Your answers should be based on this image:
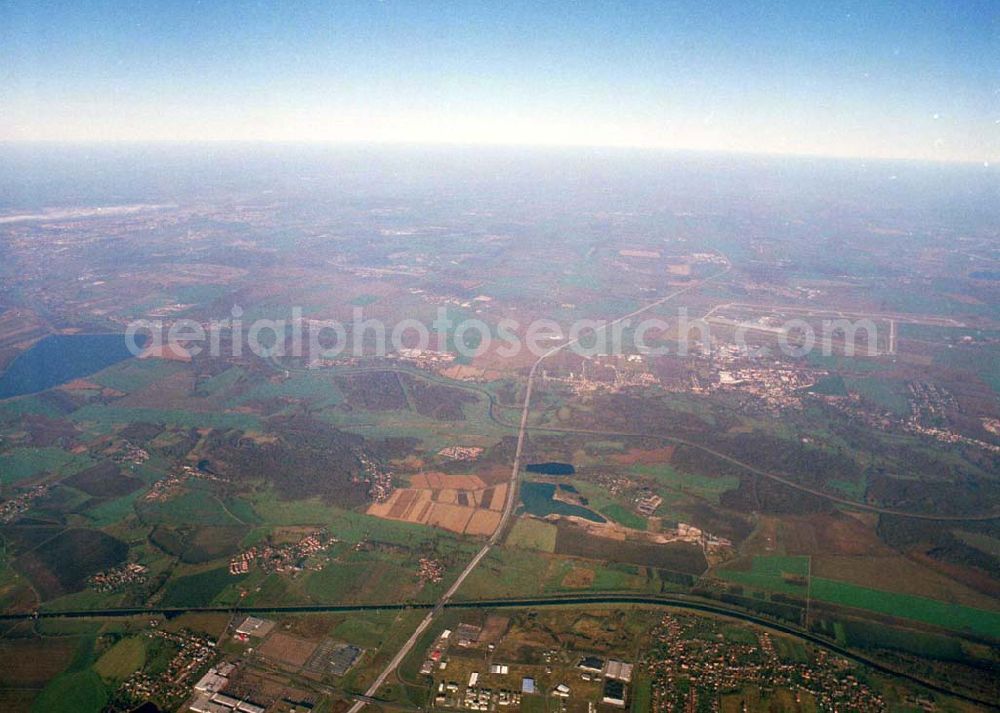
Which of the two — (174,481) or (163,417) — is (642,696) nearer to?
(174,481)

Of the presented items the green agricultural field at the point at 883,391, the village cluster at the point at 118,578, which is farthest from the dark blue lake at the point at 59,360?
the green agricultural field at the point at 883,391

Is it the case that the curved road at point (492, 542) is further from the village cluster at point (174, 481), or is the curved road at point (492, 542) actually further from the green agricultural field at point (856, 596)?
the village cluster at point (174, 481)

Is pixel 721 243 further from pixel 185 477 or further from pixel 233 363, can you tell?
pixel 185 477

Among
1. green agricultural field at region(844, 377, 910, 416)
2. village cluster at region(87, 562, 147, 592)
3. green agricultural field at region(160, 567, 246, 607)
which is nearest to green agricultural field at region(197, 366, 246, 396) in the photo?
village cluster at region(87, 562, 147, 592)

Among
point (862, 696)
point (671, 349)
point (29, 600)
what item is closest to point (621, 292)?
point (671, 349)

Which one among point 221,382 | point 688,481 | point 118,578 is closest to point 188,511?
point 118,578

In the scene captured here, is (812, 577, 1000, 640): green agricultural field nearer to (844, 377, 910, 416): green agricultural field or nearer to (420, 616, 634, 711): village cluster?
(420, 616, 634, 711): village cluster
